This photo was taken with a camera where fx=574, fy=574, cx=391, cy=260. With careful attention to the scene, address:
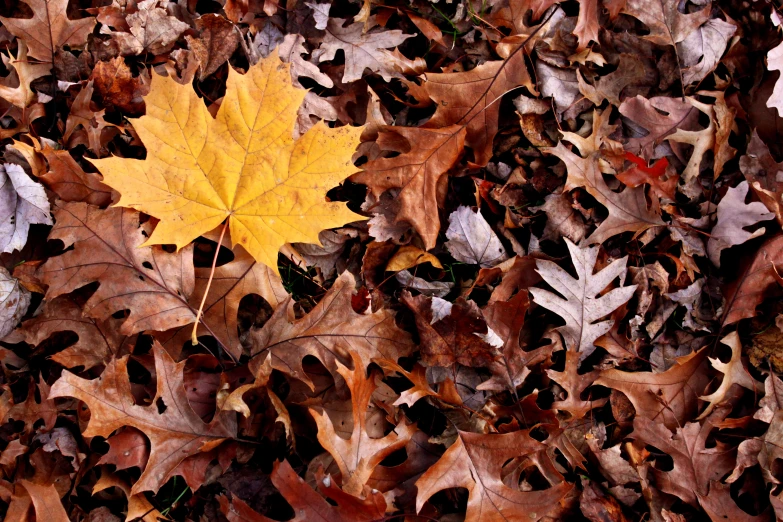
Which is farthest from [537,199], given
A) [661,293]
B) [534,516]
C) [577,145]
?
[534,516]

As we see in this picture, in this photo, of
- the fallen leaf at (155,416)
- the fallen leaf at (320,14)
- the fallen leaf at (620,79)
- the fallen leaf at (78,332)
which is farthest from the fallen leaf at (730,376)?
the fallen leaf at (78,332)

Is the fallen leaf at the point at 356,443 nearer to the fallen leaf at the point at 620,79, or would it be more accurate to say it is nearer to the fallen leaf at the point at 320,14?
the fallen leaf at the point at 320,14

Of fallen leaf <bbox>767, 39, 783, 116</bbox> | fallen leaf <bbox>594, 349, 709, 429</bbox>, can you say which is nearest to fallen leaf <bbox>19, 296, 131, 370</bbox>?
fallen leaf <bbox>594, 349, 709, 429</bbox>

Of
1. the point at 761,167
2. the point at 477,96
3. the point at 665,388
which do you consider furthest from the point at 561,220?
the point at 761,167

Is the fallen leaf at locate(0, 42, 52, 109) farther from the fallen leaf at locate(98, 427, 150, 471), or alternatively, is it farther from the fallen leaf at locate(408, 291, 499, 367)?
the fallen leaf at locate(408, 291, 499, 367)

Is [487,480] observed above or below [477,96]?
below

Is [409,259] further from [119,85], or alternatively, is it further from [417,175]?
[119,85]
